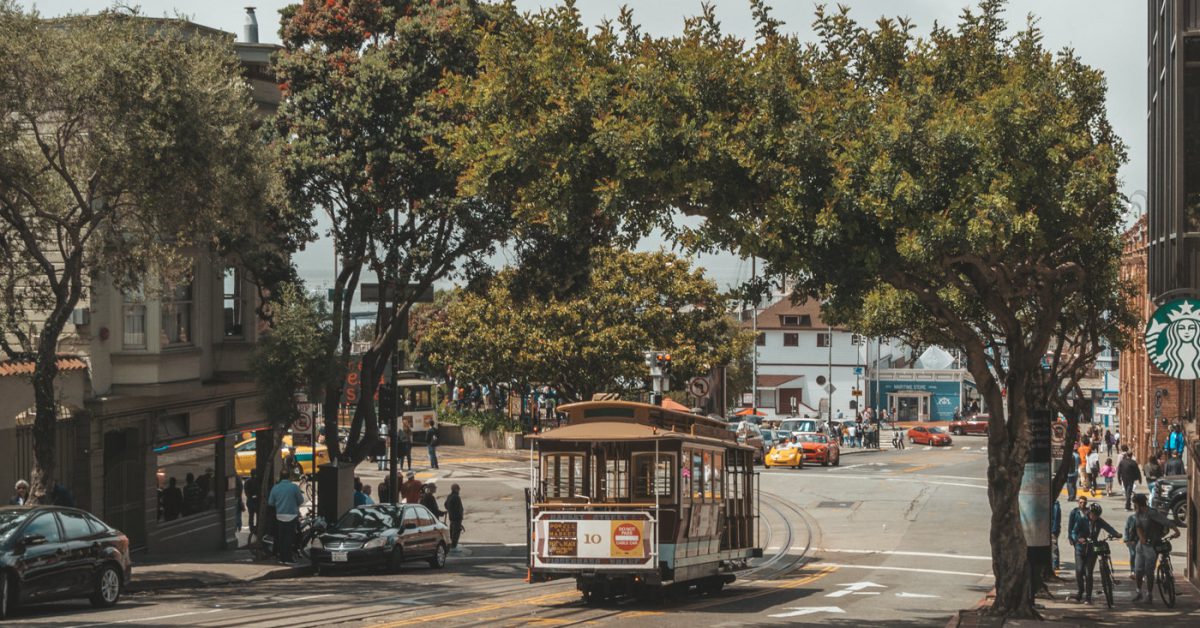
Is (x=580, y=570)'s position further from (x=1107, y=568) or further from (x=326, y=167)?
(x=326, y=167)

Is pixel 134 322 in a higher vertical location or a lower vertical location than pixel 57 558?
higher

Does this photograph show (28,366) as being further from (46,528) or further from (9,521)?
Answer: (9,521)

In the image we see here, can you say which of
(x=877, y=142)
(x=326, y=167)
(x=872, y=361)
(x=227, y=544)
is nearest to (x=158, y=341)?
(x=326, y=167)

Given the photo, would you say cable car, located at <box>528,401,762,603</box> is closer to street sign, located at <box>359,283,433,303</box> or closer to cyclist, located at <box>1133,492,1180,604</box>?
cyclist, located at <box>1133,492,1180,604</box>

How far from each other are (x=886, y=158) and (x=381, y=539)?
49.4 feet

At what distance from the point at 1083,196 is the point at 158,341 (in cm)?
1902

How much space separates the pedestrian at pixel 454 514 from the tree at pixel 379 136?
382cm

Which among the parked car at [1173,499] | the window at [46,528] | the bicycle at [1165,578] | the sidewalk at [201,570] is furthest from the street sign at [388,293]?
the parked car at [1173,499]

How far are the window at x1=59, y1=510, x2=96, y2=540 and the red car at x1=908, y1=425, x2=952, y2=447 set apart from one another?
225 ft

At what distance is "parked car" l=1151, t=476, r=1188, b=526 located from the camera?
36094mm

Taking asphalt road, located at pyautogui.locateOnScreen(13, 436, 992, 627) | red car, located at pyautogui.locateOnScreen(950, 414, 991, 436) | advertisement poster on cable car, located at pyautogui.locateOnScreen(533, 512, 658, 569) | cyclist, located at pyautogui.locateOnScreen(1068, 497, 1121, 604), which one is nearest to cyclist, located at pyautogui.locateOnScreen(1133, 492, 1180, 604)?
cyclist, located at pyautogui.locateOnScreen(1068, 497, 1121, 604)

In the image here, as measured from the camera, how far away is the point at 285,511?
2825 cm

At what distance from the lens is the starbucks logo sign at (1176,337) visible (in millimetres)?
16047

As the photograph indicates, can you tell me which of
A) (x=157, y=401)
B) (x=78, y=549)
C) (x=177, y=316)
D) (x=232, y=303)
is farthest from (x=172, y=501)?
(x=78, y=549)
